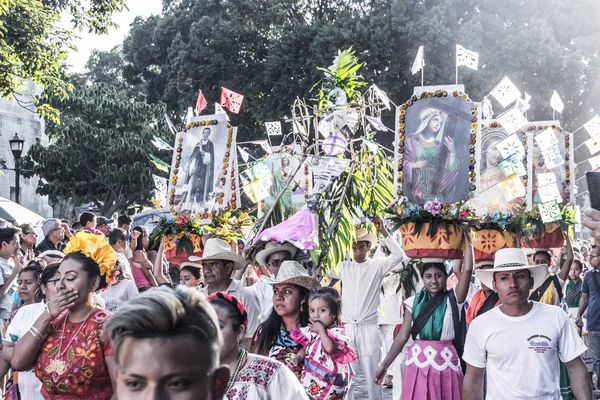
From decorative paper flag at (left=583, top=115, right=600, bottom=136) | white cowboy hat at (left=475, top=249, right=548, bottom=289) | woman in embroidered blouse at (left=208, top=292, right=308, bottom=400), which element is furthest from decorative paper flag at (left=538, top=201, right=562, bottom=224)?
woman in embroidered blouse at (left=208, top=292, right=308, bottom=400)

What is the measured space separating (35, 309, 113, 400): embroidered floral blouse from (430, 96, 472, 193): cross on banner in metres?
4.59

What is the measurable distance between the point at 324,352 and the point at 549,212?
13.5 ft

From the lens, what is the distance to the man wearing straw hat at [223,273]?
8.11 metres

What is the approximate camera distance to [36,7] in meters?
15.9

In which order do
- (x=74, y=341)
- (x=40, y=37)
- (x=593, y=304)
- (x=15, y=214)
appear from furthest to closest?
(x=15, y=214) < (x=40, y=37) < (x=593, y=304) < (x=74, y=341)

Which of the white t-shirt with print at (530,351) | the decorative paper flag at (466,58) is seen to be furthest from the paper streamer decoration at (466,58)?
the white t-shirt with print at (530,351)

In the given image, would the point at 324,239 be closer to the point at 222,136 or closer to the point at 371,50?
the point at 222,136

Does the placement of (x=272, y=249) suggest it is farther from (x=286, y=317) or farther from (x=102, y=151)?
(x=102, y=151)

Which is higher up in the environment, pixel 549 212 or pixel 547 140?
pixel 547 140

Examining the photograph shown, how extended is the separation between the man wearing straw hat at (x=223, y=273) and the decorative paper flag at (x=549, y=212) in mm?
3256

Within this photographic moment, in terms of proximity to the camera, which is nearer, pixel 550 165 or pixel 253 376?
pixel 253 376

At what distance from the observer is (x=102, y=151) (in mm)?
34469

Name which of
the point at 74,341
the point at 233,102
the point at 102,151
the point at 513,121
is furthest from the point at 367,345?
the point at 102,151

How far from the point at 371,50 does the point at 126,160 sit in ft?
34.9
